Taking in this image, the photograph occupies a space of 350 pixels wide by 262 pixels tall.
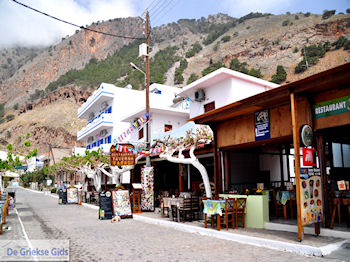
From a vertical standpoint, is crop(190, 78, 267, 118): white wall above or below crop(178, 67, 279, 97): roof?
below

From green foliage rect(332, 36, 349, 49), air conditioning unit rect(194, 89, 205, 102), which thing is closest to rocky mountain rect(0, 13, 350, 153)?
green foliage rect(332, 36, 349, 49)

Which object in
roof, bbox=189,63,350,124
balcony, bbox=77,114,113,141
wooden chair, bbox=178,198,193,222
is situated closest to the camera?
roof, bbox=189,63,350,124

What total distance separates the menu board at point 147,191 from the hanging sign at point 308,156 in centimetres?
911

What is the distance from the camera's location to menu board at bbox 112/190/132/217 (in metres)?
13.2

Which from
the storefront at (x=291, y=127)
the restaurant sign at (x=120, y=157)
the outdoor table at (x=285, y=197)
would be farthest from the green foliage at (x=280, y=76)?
the outdoor table at (x=285, y=197)

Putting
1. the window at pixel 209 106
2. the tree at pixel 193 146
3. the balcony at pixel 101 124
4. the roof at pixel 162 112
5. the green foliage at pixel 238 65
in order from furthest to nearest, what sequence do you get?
the green foliage at pixel 238 65
the balcony at pixel 101 124
the roof at pixel 162 112
the window at pixel 209 106
the tree at pixel 193 146

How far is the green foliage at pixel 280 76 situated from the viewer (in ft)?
186

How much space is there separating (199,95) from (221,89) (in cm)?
171

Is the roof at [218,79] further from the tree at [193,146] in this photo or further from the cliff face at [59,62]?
the cliff face at [59,62]

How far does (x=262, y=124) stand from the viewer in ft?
31.1

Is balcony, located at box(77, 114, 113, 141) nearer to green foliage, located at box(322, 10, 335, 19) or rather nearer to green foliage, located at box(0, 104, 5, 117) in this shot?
green foliage, located at box(322, 10, 335, 19)

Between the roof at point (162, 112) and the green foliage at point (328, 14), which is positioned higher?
the green foliage at point (328, 14)

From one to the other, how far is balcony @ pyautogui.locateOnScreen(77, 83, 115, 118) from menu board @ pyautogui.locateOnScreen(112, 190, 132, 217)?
20.5 meters

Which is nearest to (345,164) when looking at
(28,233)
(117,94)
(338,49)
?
(28,233)
